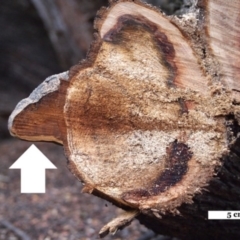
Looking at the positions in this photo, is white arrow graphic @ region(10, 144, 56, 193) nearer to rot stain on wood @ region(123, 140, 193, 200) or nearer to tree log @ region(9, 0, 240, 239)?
tree log @ region(9, 0, 240, 239)

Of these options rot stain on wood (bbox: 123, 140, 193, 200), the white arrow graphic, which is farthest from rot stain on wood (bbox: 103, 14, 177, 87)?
the white arrow graphic

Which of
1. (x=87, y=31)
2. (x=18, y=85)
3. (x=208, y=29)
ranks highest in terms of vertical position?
(x=208, y=29)

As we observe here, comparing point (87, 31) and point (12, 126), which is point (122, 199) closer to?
point (12, 126)

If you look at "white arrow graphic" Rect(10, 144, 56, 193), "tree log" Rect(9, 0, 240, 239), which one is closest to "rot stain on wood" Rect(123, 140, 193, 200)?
"tree log" Rect(9, 0, 240, 239)

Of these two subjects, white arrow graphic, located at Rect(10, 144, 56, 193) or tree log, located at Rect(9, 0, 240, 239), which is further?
white arrow graphic, located at Rect(10, 144, 56, 193)

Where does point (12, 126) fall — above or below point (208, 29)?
below

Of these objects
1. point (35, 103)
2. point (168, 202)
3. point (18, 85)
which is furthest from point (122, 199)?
point (18, 85)

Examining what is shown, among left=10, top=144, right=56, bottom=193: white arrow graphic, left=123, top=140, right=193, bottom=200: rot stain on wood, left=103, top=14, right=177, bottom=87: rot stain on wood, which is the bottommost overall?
left=10, top=144, right=56, bottom=193: white arrow graphic

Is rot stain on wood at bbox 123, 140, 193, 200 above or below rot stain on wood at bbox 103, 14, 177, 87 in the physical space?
below
